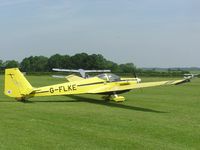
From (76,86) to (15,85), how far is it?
3164 millimetres

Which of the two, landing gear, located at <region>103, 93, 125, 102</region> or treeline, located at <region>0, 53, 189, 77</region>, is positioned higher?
treeline, located at <region>0, 53, 189, 77</region>

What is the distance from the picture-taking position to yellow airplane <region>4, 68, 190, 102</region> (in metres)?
17.2

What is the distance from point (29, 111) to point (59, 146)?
20.7ft

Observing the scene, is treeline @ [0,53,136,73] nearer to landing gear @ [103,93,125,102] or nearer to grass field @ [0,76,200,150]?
landing gear @ [103,93,125,102]

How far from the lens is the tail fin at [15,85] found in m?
17.2

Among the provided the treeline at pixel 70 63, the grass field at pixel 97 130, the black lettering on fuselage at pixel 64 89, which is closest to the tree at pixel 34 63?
the treeline at pixel 70 63

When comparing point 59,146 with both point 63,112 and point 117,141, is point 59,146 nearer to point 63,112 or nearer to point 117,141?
point 117,141

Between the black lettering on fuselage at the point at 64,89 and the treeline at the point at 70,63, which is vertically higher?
the treeline at the point at 70,63

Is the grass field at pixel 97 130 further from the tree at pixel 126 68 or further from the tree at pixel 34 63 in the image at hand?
the tree at pixel 34 63

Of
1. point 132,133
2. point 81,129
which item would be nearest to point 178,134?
point 132,133

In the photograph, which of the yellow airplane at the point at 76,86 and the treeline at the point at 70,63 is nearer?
the yellow airplane at the point at 76,86

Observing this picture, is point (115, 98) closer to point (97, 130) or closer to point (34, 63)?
point (97, 130)

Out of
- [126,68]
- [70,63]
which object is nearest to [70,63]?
[70,63]

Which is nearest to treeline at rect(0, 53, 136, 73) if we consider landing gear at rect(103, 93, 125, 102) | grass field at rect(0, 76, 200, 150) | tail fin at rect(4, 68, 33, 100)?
landing gear at rect(103, 93, 125, 102)
